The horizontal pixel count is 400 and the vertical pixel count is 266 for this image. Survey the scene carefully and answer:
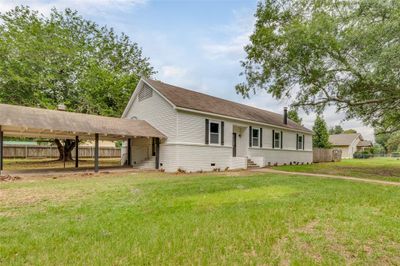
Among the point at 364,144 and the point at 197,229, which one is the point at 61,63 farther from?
the point at 364,144

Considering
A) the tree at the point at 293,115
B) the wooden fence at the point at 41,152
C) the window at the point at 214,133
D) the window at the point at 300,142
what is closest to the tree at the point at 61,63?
the wooden fence at the point at 41,152

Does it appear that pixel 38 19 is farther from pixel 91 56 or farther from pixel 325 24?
pixel 325 24

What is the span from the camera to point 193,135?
14922 millimetres

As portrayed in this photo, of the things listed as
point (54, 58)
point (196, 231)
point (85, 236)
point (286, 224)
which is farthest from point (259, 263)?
point (54, 58)

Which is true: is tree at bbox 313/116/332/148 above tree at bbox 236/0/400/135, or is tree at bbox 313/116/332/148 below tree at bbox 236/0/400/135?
below

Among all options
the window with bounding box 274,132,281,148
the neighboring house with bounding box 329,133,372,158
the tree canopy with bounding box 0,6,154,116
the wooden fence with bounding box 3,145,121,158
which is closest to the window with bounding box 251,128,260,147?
the window with bounding box 274,132,281,148

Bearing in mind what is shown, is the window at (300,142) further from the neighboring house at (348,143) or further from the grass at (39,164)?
the neighboring house at (348,143)

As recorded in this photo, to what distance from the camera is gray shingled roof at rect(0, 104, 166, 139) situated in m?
11.3

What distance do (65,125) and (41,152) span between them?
Result: 19.0 metres

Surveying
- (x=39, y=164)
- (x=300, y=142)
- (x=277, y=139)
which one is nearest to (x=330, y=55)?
(x=277, y=139)

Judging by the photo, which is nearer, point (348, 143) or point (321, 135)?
point (321, 135)

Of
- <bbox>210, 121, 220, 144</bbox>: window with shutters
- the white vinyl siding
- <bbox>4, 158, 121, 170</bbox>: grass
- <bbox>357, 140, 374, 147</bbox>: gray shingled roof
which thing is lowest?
<bbox>4, 158, 121, 170</bbox>: grass

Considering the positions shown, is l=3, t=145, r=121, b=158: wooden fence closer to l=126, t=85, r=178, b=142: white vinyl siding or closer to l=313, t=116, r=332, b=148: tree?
l=126, t=85, r=178, b=142: white vinyl siding

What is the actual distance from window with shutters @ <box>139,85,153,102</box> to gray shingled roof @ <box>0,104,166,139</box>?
6.44ft
